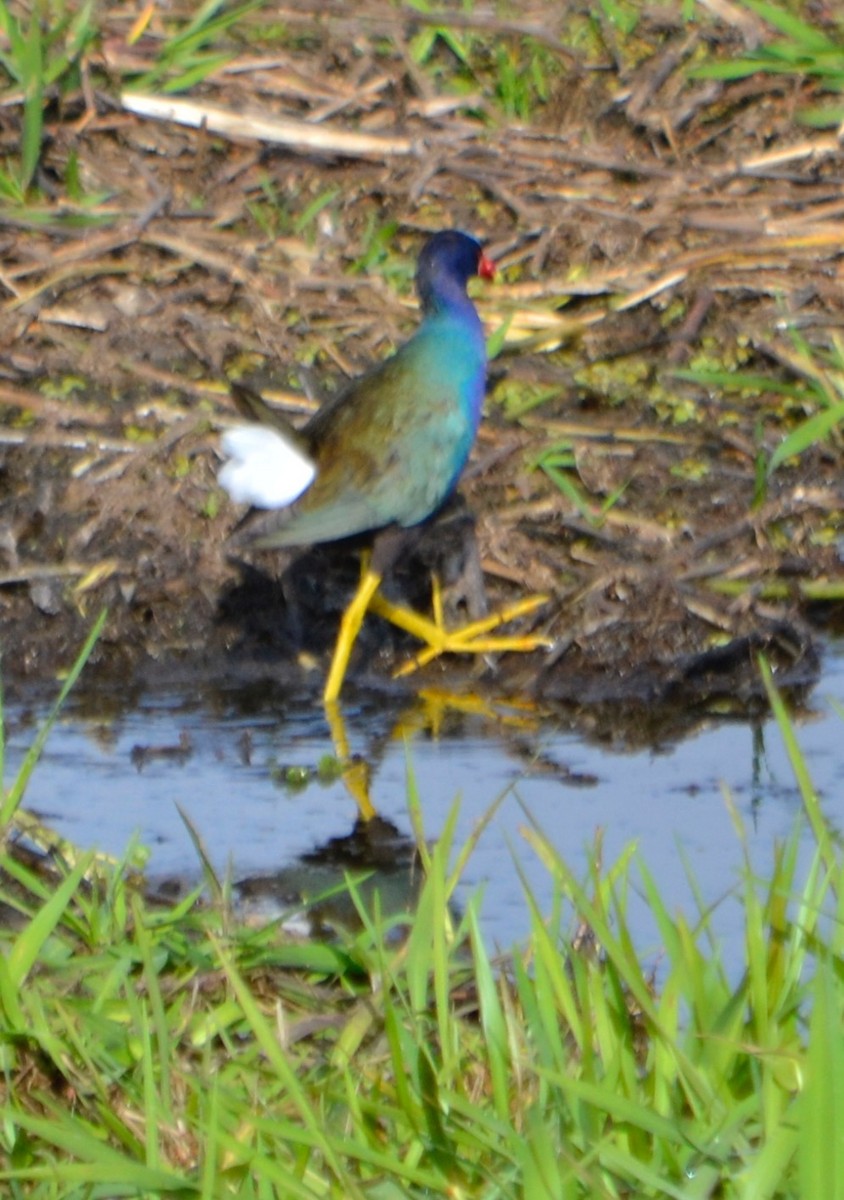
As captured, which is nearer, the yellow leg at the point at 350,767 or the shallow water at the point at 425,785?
the shallow water at the point at 425,785

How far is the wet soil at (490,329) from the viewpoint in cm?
445

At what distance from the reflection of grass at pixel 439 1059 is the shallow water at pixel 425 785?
0.57 meters

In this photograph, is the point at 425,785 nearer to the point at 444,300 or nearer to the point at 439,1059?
the point at 444,300

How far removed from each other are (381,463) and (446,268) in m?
0.59

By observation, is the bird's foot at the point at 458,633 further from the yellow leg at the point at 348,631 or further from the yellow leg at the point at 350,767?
the yellow leg at the point at 350,767

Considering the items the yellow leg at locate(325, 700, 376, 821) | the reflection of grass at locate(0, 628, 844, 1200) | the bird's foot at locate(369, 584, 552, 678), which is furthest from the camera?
the bird's foot at locate(369, 584, 552, 678)

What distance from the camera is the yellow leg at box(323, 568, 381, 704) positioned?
425cm

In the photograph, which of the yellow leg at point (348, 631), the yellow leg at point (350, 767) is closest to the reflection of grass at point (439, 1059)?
the yellow leg at point (350, 767)

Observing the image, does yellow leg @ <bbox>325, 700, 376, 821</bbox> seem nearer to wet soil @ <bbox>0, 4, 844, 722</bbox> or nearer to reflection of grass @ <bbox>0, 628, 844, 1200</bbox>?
wet soil @ <bbox>0, 4, 844, 722</bbox>

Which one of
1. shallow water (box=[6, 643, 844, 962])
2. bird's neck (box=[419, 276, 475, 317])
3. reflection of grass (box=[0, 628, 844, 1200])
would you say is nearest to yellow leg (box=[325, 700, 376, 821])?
shallow water (box=[6, 643, 844, 962])

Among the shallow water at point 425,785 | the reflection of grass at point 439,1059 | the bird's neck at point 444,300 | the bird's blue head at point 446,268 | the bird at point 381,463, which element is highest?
the bird's blue head at point 446,268

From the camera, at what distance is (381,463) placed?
4.27 meters

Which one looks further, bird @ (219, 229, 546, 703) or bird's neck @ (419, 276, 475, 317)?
bird's neck @ (419, 276, 475, 317)

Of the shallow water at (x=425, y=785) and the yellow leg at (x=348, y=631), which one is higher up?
the yellow leg at (x=348, y=631)
